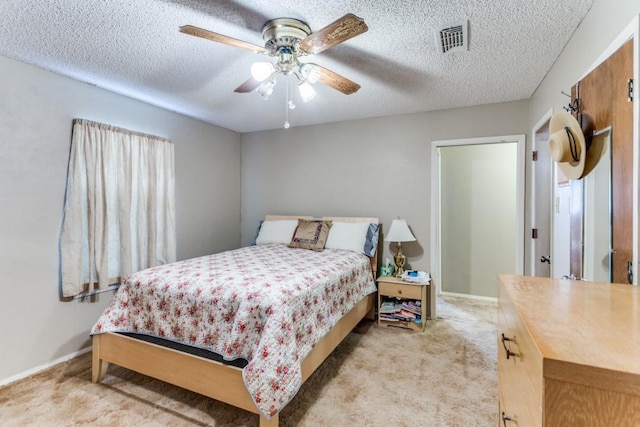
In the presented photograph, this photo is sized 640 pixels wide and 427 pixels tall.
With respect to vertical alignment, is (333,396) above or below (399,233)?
below

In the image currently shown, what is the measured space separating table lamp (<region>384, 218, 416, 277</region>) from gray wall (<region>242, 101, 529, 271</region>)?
196mm

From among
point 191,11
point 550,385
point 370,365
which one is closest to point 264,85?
point 191,11

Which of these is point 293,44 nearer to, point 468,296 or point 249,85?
point 249,85

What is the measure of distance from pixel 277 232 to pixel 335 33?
2.61 m

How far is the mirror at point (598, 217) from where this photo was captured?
1.35m

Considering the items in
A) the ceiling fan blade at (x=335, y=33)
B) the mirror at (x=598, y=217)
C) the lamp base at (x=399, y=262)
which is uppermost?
the ceiling fan blade at (x=335, y=33)

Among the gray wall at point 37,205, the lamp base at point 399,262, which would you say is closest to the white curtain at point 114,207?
the gray wall at point 37,205

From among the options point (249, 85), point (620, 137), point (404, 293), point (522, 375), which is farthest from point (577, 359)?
point (404, 293)

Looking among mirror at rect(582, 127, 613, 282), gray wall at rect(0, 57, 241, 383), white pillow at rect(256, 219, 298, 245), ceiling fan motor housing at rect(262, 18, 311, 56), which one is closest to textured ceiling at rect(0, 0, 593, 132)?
ceiling fan motor housing at rect(262, 18, 311, 56)

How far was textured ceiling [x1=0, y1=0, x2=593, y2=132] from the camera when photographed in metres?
1.64

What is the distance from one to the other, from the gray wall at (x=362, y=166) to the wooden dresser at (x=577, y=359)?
263 centimetres

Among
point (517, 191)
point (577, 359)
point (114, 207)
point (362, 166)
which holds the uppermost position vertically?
point (362, 166)

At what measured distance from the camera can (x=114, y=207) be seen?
279cm

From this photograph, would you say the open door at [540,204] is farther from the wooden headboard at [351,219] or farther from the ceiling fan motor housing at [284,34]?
the ceiling fan motor housing at [284,34]
